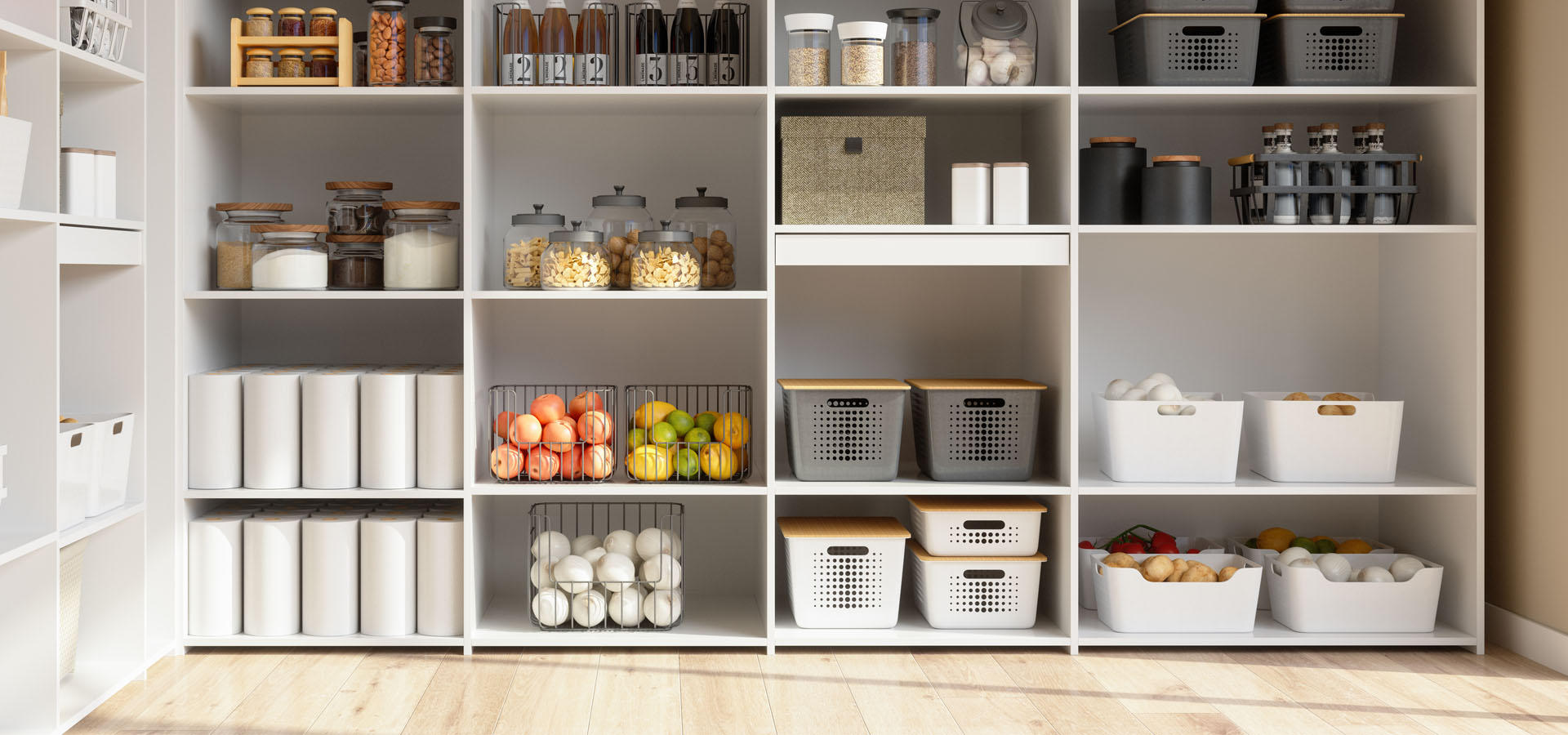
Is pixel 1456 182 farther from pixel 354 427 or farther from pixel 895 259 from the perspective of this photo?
pixel 354 427

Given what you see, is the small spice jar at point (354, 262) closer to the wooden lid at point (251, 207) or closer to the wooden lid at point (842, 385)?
the wooden lid at point (251, 207)

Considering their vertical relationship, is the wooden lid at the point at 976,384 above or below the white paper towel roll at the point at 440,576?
above

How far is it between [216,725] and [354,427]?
0.79m

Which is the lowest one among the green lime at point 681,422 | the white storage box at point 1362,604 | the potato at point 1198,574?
the white storage box at point 1362,604

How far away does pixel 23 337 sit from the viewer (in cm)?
242

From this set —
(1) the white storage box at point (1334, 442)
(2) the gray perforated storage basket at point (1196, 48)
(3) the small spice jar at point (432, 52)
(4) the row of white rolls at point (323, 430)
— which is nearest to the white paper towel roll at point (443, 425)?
(4) the row of white rolls at point (323, 430)

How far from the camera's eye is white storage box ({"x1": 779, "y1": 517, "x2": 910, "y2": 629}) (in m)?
3.14

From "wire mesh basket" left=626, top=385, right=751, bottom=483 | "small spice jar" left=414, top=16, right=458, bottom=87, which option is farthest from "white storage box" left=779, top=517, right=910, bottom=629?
"small spice jar" left=414, top=16, right=458, bottom=87

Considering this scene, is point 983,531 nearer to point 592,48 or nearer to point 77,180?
point 592,48

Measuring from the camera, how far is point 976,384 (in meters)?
3.19

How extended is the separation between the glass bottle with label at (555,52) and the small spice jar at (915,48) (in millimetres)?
790

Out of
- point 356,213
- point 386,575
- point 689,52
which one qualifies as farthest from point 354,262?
point 689,52

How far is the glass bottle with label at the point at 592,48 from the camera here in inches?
121

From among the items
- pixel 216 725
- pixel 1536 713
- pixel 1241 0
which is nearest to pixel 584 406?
pixel 216 725
